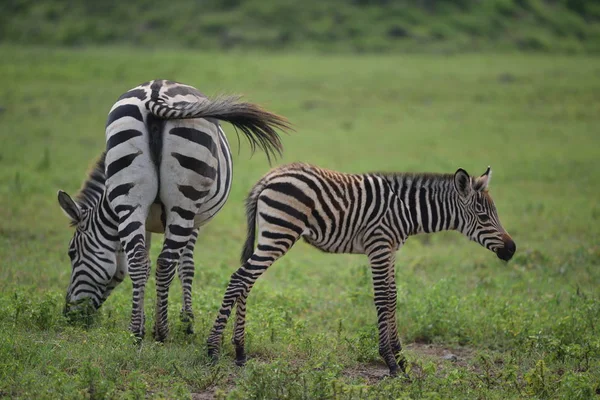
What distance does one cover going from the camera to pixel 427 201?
22.5 ft

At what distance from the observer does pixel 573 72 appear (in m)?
29.7

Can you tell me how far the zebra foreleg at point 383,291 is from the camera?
259 inches

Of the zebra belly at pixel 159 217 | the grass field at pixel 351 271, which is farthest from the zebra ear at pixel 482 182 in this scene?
the zebra belly at pixel 159 217

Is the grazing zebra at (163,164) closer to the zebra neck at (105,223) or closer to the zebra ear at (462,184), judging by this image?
the zebra neck at (105,223)

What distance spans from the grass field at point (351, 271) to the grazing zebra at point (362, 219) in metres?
0.50

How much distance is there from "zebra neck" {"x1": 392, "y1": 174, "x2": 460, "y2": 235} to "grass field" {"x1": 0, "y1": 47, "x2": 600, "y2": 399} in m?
1.12

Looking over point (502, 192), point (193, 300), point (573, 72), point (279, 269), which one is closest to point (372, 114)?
point (502, 192)

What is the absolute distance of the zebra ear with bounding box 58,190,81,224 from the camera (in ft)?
23.6

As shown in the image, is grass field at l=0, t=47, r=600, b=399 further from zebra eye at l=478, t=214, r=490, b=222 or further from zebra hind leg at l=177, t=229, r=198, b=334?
zebra eye at l=478, t=214, r=490, b=222

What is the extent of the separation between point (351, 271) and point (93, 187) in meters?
3.72

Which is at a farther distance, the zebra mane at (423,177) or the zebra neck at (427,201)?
the zebra mane at (423,177)

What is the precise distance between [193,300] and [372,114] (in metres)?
16.1

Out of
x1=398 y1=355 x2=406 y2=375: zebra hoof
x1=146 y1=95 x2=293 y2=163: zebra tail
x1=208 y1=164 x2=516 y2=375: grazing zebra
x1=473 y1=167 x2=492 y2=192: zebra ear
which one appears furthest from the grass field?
x1=146 y1=95 x2=293 y2=163: zebra tail

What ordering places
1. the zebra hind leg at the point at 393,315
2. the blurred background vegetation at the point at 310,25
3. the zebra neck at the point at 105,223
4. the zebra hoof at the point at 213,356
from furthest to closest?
the blurred background vegetation at the point at 310,25
the zebra neck at the point at 105,223
the zebra hind leg at the point at 393,315
the zebra hoof at the point at 213,356
